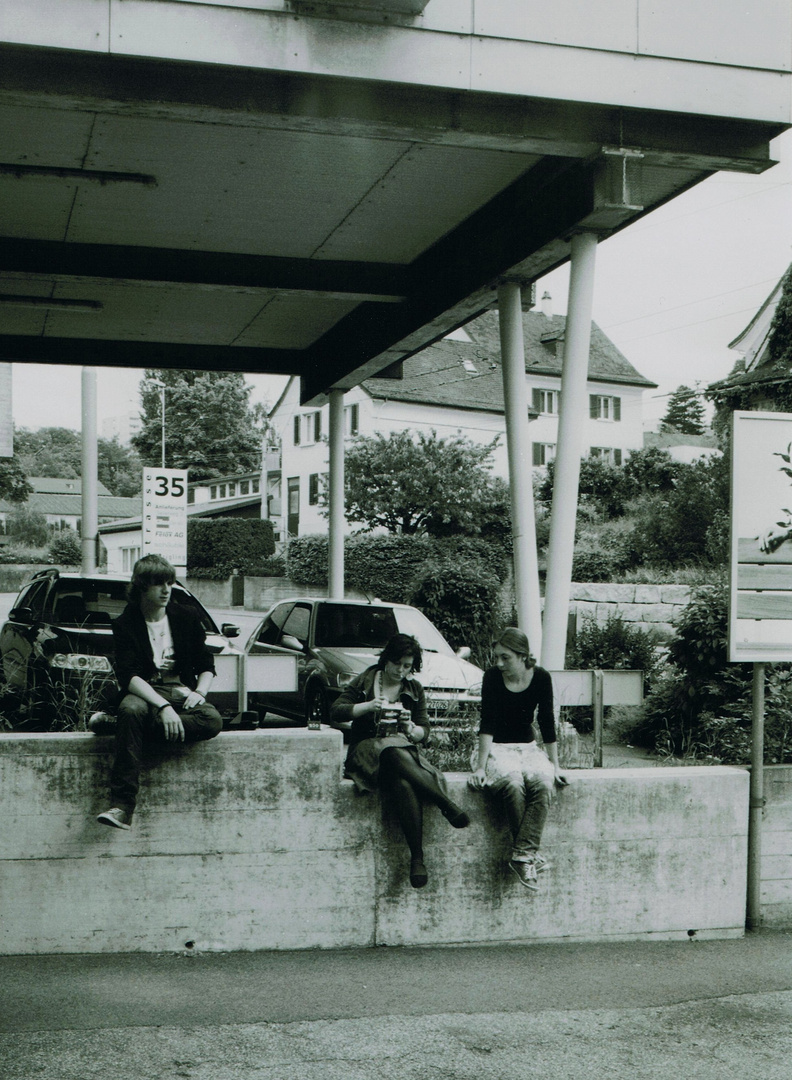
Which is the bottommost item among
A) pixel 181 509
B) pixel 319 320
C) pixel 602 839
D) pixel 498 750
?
pixel 602 839

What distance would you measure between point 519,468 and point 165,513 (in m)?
5.90

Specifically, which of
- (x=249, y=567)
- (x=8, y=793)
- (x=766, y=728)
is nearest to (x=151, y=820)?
(x=8, y=793)

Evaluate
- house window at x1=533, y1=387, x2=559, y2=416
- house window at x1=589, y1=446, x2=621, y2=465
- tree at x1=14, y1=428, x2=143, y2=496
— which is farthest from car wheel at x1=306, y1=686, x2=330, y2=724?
tree at x1=14, y1=428, x2=143, y2=496

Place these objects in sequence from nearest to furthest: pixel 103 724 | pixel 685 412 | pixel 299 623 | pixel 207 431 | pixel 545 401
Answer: pixel 103 724 < pixel 299 623 < pixel 545 401 < pixel 207 431 < pixel 685 412

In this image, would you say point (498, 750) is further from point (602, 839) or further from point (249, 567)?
point (249, 567)

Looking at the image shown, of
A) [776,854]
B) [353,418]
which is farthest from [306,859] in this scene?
[353,418]

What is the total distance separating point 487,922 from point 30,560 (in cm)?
6103

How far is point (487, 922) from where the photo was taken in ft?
21.2

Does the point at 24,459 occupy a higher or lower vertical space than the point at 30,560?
higher

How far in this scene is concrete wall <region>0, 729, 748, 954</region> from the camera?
593 cm

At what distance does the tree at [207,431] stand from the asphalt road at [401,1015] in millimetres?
83610

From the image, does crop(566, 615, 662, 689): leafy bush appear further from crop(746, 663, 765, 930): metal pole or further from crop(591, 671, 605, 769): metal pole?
crop(746, 663, 765, 930): metal pole

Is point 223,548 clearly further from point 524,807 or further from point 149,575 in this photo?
point 149,575

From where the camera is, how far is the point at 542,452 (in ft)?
A: 192
